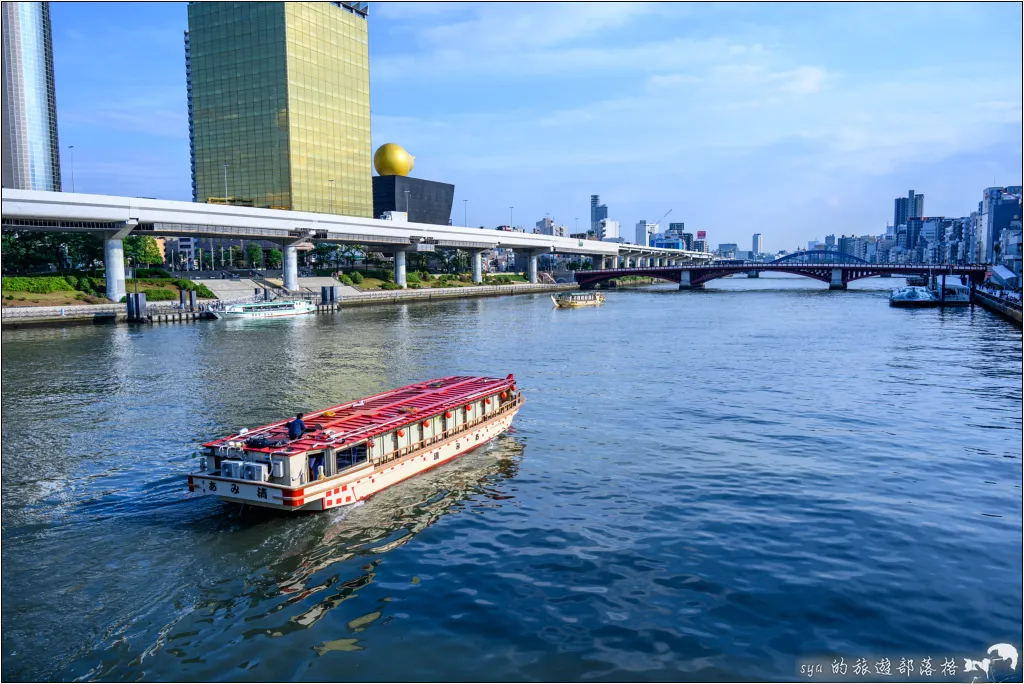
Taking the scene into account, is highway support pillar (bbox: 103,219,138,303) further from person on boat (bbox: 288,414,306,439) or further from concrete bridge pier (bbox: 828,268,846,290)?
concrete bridge pier (bbox: 828,268,846,290)

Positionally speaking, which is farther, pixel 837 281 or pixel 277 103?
pixel 277 103

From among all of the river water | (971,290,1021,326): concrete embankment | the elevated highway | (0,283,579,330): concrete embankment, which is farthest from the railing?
(971,290,1021,326): concrete embankment

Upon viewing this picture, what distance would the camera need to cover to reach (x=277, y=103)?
176 meters

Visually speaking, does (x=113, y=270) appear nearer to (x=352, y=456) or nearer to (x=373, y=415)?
(x=373, y=415)

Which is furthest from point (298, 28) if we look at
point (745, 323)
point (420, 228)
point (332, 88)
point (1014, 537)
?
point (1014, 537)

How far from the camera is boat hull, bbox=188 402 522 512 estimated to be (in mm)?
20547

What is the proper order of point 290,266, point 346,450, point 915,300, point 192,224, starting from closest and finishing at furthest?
point 346,450 < point 192,224 < point 915,300 < point 290,266

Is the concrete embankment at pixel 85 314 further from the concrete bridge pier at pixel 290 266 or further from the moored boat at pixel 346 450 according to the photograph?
the moored boat at pixel 346 450

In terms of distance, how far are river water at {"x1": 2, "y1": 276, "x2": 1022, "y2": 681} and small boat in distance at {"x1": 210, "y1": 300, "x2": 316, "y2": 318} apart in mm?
50005

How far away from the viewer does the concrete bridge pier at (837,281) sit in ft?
539

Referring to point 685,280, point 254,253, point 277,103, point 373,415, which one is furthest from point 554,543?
point 277,103

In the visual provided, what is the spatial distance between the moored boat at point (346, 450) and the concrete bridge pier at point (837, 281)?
15281cm

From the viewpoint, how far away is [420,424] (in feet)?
84.9

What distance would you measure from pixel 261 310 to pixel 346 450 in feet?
250
